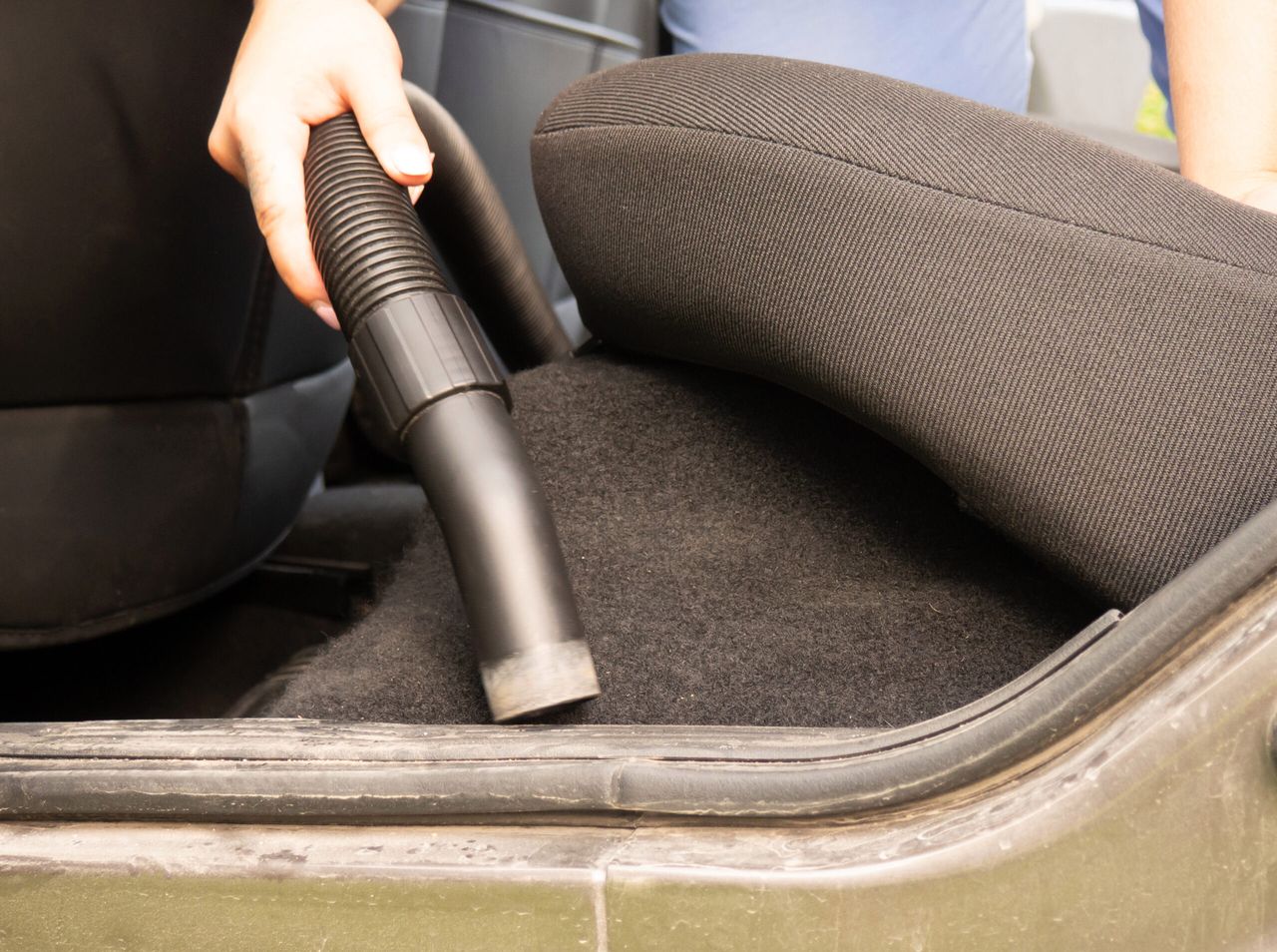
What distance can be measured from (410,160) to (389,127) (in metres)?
0.02

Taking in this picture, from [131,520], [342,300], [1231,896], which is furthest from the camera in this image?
[131,520]

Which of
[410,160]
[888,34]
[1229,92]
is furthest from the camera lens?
[888,34]

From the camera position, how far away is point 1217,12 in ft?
2.03

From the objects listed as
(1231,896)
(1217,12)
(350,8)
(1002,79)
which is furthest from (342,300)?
(1002,79)

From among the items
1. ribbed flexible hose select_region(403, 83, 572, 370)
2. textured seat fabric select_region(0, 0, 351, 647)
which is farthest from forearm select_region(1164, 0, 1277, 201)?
textured seat fabric select_region(0, 0, 351, 647)

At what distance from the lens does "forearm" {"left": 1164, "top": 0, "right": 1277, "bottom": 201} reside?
60 cm

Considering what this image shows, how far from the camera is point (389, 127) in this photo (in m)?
0.48

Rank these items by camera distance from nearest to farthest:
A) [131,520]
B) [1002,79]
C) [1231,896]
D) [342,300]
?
1. [1231,896]
2. [342,300]
3. [131,520]
4. [1002,79]

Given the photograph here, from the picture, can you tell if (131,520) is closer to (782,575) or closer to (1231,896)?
(782,575)

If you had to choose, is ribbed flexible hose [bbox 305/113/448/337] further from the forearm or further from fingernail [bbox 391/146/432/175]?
the forearm

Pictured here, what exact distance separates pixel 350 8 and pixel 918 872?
Answer: 0.45m

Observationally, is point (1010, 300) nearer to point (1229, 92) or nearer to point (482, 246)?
point (1229, 92)

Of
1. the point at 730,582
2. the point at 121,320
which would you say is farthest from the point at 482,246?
the point at 730,582

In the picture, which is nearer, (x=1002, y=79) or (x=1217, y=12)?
(x=1217, y=12)
